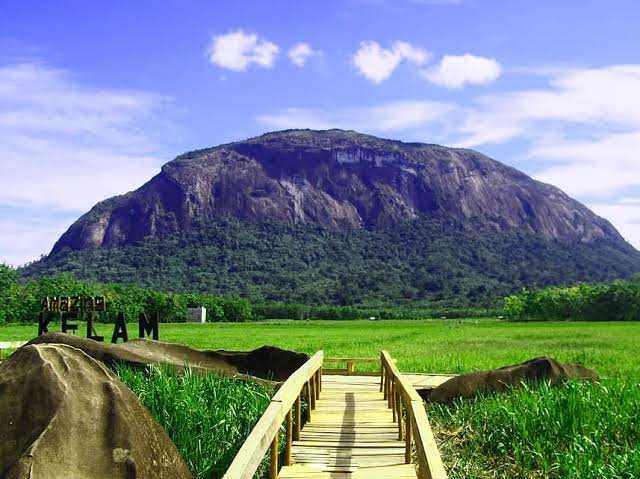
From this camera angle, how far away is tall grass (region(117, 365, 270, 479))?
691 centimetres

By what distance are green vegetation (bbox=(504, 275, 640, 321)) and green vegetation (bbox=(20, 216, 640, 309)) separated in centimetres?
4085

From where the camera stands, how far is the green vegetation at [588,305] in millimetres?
65750

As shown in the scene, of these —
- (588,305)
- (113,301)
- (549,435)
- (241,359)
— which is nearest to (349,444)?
(549,435)

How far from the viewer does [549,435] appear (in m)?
7.77

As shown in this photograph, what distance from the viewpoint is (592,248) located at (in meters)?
189

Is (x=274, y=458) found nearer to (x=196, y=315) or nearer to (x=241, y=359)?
(x=241, y=359)

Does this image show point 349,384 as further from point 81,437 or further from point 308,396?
point 81,437

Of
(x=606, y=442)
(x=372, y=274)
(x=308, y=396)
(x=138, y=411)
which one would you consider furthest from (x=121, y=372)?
(x=372, y=274)

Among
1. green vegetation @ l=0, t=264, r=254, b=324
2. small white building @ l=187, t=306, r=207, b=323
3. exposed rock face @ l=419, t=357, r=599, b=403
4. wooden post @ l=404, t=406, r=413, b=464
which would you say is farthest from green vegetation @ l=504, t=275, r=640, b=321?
wooden post @ l=404, t=406, r=413, b=464

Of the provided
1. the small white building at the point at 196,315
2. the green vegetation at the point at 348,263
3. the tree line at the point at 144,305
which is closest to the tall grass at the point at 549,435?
the tree line at the point at 144,305

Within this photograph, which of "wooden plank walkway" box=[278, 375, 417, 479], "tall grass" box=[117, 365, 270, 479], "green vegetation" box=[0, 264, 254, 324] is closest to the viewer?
"wooden plank walkway" box=[278, 375, 417, 479]

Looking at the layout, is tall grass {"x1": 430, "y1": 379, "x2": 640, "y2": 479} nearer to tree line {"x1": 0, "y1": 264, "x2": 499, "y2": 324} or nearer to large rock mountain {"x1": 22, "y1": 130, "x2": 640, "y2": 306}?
tree line {"x1": 0, "y1": 264, "x2": 499, "y2": 324}

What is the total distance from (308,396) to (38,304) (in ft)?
185

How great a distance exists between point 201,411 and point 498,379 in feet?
17.0
